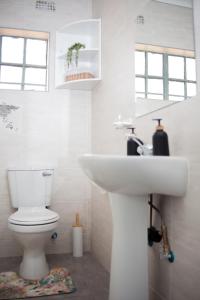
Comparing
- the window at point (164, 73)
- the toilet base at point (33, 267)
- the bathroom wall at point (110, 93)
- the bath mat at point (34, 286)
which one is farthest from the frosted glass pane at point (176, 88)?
the toilet base at point (33, 267)

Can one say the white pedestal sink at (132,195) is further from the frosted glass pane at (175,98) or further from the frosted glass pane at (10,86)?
the frosted glass pane at (10,86)

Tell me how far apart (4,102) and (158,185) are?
6.24 ft

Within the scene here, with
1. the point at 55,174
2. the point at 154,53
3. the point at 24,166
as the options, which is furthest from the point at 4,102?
the point at 154,53

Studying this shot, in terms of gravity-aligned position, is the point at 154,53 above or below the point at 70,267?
above

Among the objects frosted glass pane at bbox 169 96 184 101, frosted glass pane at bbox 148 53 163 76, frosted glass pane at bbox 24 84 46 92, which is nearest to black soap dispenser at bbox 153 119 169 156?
frosted glass pane at bbox 169 96 184 101

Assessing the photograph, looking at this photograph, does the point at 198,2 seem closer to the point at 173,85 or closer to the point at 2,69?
the point at 173,85

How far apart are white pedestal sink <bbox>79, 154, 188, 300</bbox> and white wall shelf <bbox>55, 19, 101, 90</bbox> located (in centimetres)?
145

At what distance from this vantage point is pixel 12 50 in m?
2.79

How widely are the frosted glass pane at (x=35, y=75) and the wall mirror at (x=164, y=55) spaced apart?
141 cm

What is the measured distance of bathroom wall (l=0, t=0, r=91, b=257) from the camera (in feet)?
8.17

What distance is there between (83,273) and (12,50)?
2284 mm

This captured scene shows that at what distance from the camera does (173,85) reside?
1.32 metres

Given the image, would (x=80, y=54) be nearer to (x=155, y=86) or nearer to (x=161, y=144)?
(x=155, y=86)

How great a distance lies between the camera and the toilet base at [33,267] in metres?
1.94
